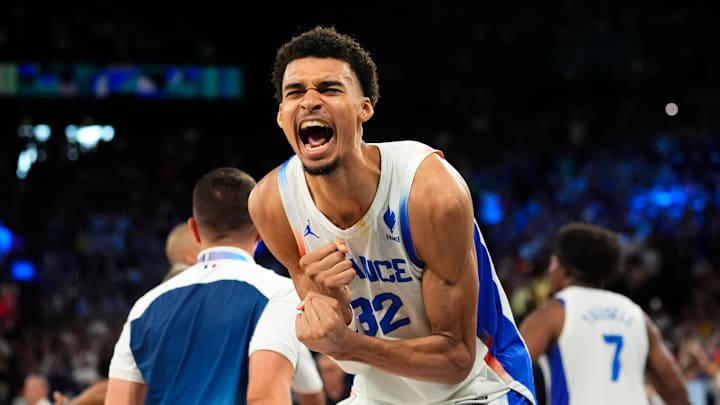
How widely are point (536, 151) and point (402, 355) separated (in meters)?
16.1

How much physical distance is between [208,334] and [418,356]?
1.03 metres

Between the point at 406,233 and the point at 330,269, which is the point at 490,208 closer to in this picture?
the point at 406,233

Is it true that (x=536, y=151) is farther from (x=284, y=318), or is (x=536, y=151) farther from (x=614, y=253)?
(x=284, y=318)

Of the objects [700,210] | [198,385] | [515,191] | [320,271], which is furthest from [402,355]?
[515,191]

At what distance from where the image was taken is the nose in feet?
9.83

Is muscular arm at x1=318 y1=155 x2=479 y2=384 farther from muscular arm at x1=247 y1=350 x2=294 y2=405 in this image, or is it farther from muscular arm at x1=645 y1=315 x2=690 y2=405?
muscular arm at x1=645 y1=315 x2=690 y2=405

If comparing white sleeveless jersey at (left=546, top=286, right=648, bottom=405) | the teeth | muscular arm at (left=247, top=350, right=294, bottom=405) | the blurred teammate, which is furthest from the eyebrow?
white sleeveless jersey at (left=546, top=286, right=648, bottom=405)

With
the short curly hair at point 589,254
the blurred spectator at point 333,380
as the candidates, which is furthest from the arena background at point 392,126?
the short curly hair at point 589,254

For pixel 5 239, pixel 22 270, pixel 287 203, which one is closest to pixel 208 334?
pixel 287 203

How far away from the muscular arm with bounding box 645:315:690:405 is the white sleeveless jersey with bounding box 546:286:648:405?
0.22ft

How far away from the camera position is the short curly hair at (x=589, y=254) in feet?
16.9

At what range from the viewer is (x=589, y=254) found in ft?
16.9

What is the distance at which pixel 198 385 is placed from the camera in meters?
3.71

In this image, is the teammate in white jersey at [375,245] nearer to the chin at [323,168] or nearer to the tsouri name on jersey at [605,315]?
the chin at [323,168]
